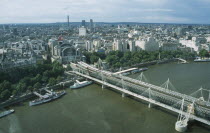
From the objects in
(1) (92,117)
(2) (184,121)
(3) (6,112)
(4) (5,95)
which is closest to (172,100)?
(2) (184,121)

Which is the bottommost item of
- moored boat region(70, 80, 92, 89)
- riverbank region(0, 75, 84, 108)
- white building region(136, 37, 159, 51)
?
riverbank region(0, 75, 84, 108)

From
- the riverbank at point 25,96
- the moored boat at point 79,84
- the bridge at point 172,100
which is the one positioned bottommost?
the riverbank at point 25,96

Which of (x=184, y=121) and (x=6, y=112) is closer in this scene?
(x=184, y=121)

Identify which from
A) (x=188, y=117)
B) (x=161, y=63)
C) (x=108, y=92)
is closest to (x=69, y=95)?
(x=108, y=92)

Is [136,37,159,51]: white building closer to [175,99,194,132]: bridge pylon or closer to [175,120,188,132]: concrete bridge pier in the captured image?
[175,99,194,132]: bridge pylon

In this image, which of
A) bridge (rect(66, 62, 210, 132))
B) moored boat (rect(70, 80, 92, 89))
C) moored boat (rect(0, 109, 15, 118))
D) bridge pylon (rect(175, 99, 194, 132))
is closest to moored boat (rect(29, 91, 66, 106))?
moored boat (rect(0, 109, 15, 118))

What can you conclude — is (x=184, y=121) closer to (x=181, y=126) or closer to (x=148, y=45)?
(x=181, y=126)

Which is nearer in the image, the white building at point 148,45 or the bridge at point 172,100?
the bridge at point 172,100

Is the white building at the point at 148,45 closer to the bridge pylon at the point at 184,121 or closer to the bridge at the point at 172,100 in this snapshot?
the bridge at the point at 172,100

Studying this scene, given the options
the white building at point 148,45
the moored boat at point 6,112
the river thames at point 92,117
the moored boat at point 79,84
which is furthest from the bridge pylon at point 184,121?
the white building at point 148,45
